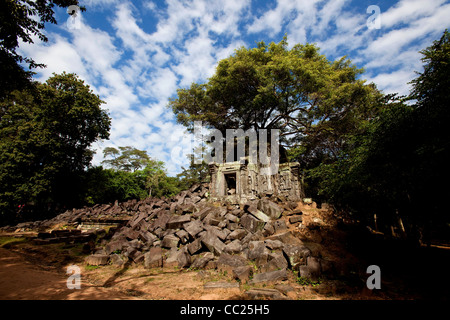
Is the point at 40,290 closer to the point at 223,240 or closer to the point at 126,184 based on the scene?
the point at 223,240

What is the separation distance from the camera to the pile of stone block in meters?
5.03

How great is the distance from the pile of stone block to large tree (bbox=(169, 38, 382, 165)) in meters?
9.39

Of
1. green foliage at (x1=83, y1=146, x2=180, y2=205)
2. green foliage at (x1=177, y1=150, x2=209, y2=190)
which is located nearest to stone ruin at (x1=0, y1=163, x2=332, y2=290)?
green foliage at (x1=83, y1=146, x2=180, y2=205)

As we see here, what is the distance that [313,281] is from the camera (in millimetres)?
4379

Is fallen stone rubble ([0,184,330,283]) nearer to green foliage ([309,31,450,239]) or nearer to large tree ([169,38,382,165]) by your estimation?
green foliage ([309,31,450,239])

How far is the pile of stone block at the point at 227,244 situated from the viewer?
16.5ft

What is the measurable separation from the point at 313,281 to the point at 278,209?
3880 mm

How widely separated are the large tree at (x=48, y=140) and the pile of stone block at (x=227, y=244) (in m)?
13.5

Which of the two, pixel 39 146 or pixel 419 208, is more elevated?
pixel 39 146

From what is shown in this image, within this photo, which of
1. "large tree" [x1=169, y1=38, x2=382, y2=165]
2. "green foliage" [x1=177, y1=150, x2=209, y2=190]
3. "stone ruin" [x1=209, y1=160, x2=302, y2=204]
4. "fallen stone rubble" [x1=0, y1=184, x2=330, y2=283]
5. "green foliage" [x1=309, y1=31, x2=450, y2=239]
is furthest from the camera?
Result: "green foliage" [x1=177, y1=150, x2=209, y2=190]

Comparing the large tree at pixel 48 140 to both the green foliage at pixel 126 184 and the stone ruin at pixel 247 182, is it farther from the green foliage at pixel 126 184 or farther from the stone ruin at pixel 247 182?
the stone ruin at pixel 247 182
